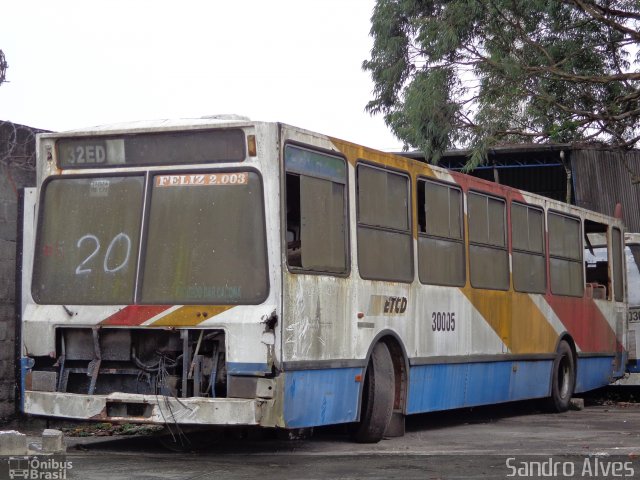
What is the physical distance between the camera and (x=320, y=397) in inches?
397

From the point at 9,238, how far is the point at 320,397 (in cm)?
417

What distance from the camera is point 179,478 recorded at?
8406 mm

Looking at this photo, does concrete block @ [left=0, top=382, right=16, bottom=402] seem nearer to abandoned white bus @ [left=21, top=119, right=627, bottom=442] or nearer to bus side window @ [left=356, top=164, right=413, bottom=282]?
abandoned white bus @ [left=21, top=119, right=627, bottom=442]

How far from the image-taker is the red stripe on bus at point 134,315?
987cm

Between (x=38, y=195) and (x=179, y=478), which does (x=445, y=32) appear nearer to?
(x=38, y=195)

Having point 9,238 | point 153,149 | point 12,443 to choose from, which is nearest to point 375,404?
point 153,149

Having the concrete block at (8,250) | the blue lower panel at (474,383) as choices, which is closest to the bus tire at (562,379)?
the blue lower panel at (474,383)

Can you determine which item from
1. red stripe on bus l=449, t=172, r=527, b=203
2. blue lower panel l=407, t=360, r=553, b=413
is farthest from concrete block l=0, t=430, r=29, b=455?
red stripe on bus l=449, t=172, r=527, b=203

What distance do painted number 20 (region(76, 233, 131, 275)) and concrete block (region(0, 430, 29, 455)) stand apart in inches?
68.0

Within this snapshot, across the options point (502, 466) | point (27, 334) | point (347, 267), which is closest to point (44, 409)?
→ point (27, 334)

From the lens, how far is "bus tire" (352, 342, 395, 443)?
11.2 metres

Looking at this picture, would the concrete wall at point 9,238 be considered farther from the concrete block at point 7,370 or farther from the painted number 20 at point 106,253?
the painted number 20 at point 106,253

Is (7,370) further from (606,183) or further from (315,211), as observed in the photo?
(606,183)

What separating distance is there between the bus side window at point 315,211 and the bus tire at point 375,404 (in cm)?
120
